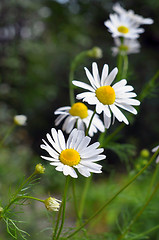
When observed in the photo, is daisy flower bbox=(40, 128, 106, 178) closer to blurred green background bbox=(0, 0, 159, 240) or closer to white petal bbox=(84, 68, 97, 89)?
white petal bbox=(84, 68, 97, 89)

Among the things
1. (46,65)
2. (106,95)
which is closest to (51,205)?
(106,95)

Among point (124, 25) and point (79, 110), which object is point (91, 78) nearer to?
point (79, 110)

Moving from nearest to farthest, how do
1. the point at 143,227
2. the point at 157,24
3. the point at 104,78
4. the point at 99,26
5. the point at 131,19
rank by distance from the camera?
the point at 104,78
the point at 131,19
the point at 143,227
the point at 157,24
the point at 99,26

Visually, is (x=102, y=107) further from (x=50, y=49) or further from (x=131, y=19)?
(x=50, y=49)

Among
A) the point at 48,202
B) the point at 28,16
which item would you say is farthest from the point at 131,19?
the point at 28,16

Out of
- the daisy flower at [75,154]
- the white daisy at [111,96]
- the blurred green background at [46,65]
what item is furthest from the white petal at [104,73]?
the blurred green background at [46,65]

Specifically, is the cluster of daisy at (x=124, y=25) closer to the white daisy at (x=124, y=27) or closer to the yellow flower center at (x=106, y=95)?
the white daisy at (x=124, y=27)
